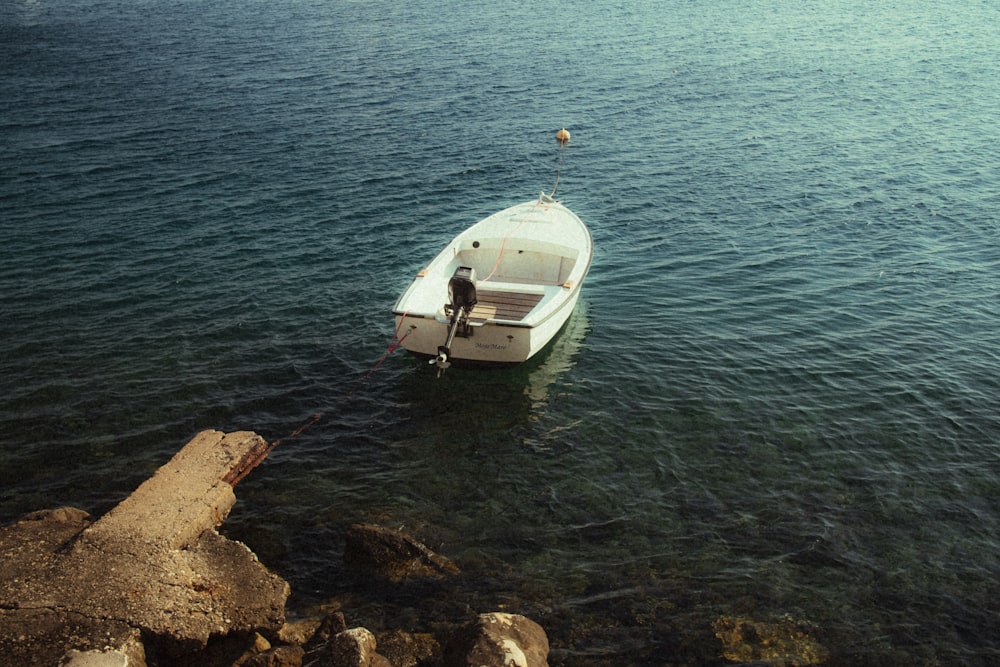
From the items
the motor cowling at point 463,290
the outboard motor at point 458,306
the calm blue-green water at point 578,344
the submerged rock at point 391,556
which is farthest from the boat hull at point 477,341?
the submerged rock at point 391,556

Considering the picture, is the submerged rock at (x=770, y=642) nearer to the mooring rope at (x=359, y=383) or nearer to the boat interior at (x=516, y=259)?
the mooring rope at (x=359, y=383)

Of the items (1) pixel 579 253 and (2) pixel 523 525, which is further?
(1) pixel 579 253

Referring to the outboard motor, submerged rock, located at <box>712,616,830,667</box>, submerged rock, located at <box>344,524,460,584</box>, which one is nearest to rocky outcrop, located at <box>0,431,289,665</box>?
submerged rock, located at <box>344,524,460,584</box>

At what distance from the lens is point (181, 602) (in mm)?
11883

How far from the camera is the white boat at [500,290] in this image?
1948 cm

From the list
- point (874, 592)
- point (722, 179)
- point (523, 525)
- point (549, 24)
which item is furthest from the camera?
point (549, 24)

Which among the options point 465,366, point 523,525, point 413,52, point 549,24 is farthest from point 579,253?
point 549,24

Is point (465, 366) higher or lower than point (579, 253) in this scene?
lower

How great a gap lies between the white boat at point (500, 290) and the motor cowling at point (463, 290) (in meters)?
0.03

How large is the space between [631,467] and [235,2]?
82.1 meters

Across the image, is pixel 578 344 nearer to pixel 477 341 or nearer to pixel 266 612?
pixel 477 341

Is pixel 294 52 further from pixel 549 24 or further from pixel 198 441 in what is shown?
pixel 198 441

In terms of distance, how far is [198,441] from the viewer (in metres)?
16.6

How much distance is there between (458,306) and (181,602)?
32.3ft
